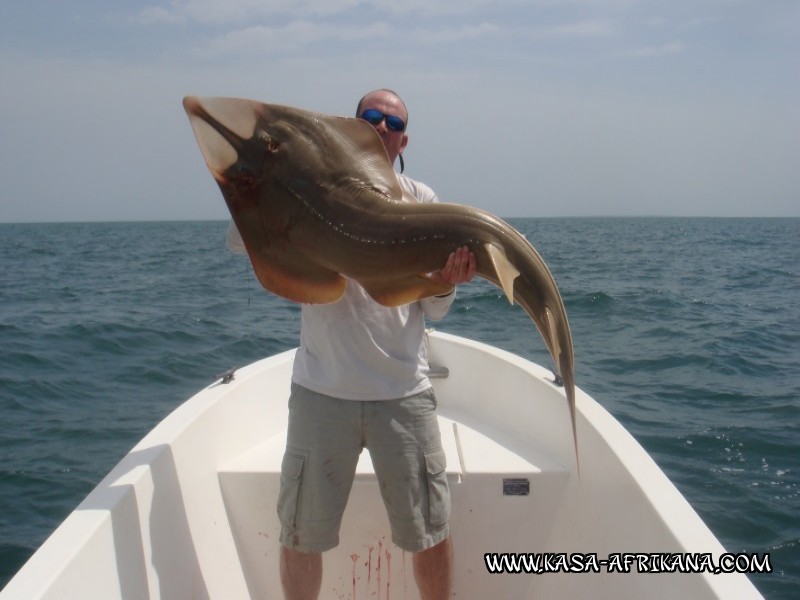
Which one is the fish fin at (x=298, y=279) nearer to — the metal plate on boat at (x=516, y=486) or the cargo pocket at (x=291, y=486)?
the cargo pocket at (x=291, y=486)

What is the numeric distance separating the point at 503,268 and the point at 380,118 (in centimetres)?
100

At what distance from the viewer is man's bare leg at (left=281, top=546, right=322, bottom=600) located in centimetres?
292

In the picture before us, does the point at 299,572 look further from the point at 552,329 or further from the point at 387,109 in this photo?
the point at 387,109

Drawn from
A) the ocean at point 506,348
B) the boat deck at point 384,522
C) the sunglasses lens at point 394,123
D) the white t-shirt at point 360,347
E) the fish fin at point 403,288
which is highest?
the sunglasses lens at point 394,123

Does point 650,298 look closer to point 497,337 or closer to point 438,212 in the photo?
point 497,337

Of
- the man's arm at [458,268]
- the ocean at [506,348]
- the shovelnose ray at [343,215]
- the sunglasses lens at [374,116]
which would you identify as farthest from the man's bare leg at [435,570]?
the ocean at [506,348]

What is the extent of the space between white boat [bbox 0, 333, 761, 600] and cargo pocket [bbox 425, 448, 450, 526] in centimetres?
71

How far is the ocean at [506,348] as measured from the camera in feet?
19.4

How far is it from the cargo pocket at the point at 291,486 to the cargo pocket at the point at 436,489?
1.85ft

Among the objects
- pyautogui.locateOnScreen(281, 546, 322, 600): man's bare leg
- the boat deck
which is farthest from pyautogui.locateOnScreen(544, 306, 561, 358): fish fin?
the boat deck

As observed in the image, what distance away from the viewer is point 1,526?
5.42 meters

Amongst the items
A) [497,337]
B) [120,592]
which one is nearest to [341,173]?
[120,592]

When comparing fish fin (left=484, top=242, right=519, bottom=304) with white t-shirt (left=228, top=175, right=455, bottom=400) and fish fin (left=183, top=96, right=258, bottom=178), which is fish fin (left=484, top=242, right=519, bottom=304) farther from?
fish fin (left=183, top=96, right=258, bottom=178)

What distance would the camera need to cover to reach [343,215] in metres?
2.34
